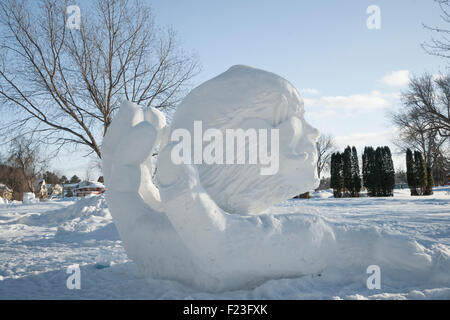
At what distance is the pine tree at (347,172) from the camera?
18188 mm

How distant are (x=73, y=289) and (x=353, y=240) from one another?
2242mm

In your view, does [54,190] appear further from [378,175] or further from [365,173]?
[378,175]

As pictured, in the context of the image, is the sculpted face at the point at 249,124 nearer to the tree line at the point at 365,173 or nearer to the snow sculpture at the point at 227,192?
the snow sculpture at the point at 227,192

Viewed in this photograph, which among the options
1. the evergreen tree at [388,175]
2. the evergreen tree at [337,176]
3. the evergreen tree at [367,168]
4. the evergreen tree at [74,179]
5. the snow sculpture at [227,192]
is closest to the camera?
the snow sculpture at [227,192]

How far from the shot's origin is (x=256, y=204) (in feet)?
7.90

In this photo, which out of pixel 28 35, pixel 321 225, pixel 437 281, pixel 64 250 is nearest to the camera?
pixel 437 281

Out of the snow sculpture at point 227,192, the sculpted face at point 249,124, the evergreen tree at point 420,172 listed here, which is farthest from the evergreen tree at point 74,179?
the sculpted face at point 249,124

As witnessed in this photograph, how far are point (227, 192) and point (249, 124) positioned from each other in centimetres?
57

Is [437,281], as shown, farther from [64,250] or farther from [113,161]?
[64,250]

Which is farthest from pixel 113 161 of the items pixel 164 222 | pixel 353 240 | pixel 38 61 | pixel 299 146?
pixel 38 61

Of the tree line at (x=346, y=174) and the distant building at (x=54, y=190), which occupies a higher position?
the tree line at (x=346, y=174)

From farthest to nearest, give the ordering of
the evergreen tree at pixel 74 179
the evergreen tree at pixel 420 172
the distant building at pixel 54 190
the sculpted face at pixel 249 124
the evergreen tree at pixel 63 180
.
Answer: the evergreen tree at pixel 74 179
the evergreen tree at pixel 63 180
the distant building at pixel 54 190
the evergreen tree at pixel 420 172
the sculpted face at pixel 249 124

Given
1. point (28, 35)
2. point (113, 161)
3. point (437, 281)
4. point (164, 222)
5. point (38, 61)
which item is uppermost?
point (28, 35)

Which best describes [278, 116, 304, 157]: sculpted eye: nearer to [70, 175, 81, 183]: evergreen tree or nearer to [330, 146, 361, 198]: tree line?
[330, 146, 361, 198]: tree line
